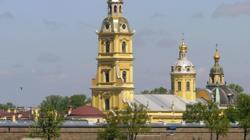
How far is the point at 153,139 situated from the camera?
386 ft

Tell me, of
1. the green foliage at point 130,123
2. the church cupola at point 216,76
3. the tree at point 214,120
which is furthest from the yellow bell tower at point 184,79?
the green foliage at point 130,123

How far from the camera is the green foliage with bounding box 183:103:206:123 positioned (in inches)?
5012

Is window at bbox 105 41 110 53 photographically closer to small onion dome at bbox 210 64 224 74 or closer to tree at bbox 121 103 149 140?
small onion dome at bbox 210 64 224 74

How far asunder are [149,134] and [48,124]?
65.1ft

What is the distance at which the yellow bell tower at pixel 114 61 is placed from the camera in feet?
477

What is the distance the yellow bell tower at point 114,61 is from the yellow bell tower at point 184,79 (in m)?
16.4

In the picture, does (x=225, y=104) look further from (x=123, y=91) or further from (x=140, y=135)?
(x=140, y=135)

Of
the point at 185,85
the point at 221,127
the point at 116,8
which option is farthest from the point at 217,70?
the point at 221,127

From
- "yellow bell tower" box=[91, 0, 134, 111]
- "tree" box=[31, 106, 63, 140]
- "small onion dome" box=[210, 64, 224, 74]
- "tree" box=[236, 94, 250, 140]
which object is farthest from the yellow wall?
"tree" box=[31, 106, 63, 140]

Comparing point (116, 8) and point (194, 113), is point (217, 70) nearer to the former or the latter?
point (116, 8)

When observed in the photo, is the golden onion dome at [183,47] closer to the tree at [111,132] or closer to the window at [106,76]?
the window at [106,76]

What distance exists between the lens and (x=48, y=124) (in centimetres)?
9944

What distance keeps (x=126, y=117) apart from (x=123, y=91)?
38533mm

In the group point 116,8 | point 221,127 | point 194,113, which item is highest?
point 116,8
